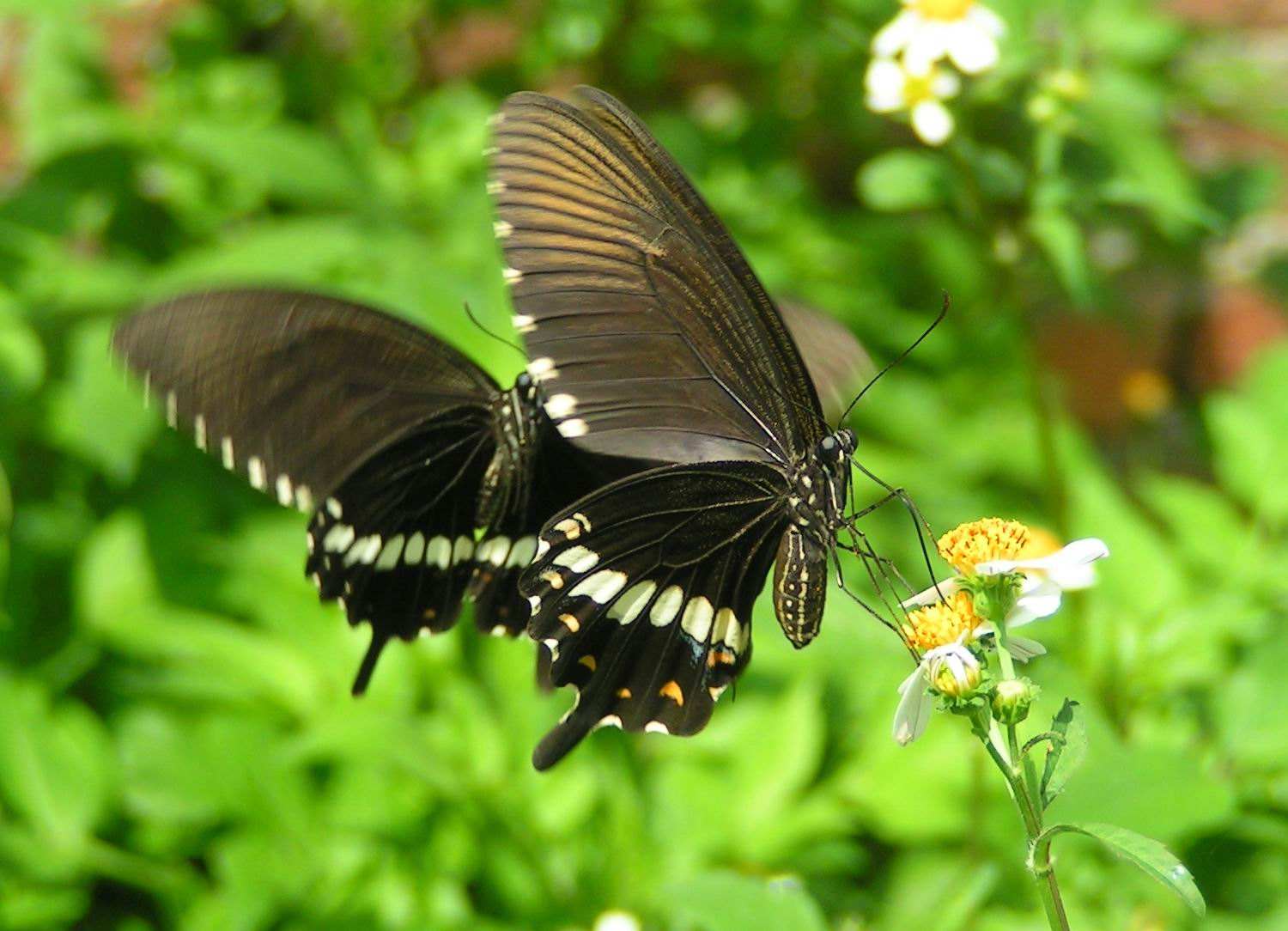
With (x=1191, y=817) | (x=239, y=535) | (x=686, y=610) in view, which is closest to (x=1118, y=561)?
(x=1191, y=817)

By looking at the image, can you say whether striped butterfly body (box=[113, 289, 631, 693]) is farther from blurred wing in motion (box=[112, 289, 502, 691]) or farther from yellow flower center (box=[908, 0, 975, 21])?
yellow flower center (box=[908, 0, 975, 21])

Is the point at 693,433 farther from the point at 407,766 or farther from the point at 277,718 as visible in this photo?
the point at 277,718

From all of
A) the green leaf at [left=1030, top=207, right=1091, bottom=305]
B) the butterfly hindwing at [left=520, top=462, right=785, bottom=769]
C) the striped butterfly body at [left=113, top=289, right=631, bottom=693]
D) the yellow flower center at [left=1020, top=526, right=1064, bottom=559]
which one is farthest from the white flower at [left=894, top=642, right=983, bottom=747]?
the green leaf at [left=1030, top=207, right=1091, bottom=305]

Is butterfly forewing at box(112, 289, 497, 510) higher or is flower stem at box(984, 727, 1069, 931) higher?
butterfly forewing at box(112, 289, 497, 510)

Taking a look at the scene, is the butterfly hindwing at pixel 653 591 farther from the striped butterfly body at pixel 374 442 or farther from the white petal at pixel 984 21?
the white petal at pixel 984 21

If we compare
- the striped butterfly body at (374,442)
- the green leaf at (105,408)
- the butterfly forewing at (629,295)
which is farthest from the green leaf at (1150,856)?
the green leaf at (105,408)

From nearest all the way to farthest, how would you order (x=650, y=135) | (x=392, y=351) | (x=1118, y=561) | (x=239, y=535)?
(x=650, y=135)
(x=392, y=351)
(x=1118, y=561)
(x=239, y=535)
